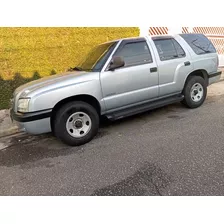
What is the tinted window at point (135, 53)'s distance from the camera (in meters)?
4.03

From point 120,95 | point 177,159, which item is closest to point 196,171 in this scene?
point 177,159

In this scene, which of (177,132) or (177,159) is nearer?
(177,159)

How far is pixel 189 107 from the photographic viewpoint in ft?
16.6

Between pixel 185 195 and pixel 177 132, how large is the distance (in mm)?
1678

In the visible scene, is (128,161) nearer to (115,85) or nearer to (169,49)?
(115,85)

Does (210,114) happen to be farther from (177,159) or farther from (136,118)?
(177,159)

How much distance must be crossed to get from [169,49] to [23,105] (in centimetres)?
312

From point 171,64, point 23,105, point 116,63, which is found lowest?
point 23,105

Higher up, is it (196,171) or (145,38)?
(145,38)

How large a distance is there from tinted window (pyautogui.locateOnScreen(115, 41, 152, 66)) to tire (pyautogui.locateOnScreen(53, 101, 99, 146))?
1.16 meters

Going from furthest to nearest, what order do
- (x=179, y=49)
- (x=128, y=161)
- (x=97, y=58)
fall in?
(x=179, y=49) < (x=97, y=58) < (x=128, y=161)

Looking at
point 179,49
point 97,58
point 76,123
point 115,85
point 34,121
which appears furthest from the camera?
point 179,49

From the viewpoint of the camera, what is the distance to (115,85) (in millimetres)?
3859

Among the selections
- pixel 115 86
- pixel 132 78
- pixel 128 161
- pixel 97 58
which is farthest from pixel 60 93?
pixel 128 161
